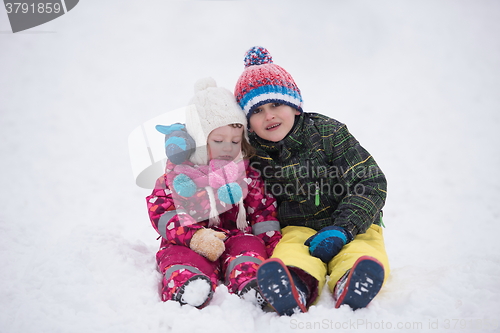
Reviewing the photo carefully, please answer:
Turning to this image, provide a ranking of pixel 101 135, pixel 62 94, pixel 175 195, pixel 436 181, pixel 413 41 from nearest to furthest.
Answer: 1. pixel 175 195
2. pixel 436 181
3. pixel 101 135
4. pixel 62 94
5. pixel 413 41

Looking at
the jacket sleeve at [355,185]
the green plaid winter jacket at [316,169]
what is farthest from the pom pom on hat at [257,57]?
the jacket sleeve at [355,185]

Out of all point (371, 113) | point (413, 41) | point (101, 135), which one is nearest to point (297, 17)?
point (413, 41)

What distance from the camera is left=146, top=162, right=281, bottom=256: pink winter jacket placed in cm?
177

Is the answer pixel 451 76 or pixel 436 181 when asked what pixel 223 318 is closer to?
pixel 436 181

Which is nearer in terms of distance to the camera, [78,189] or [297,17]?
[78,189]

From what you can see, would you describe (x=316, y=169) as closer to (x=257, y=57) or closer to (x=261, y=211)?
(x=261, y=211)

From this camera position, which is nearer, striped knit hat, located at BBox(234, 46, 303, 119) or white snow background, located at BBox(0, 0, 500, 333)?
white snow background, located at BBox(0, 0, 500, 333)

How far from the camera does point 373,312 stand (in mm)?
1369

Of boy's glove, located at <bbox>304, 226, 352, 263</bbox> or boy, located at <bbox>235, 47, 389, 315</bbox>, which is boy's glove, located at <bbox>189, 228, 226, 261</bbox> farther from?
boy's glove, located at <bbox>304, 226, 352, 263</bbox>

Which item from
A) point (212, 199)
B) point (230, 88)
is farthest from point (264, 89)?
point (230, 88)

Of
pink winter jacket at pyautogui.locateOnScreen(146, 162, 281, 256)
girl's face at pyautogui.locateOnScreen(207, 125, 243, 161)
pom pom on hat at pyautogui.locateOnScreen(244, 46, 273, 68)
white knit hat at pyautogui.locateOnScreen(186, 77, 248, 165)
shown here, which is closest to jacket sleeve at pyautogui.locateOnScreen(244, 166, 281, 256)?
pink winter jacket at pyautogui.locateOnScreen(146, 162, 281, 256)

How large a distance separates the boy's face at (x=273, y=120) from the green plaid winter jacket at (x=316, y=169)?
0.15ft

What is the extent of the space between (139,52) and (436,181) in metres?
4.46

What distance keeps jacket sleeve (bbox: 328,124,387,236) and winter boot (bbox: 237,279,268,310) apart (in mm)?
475
